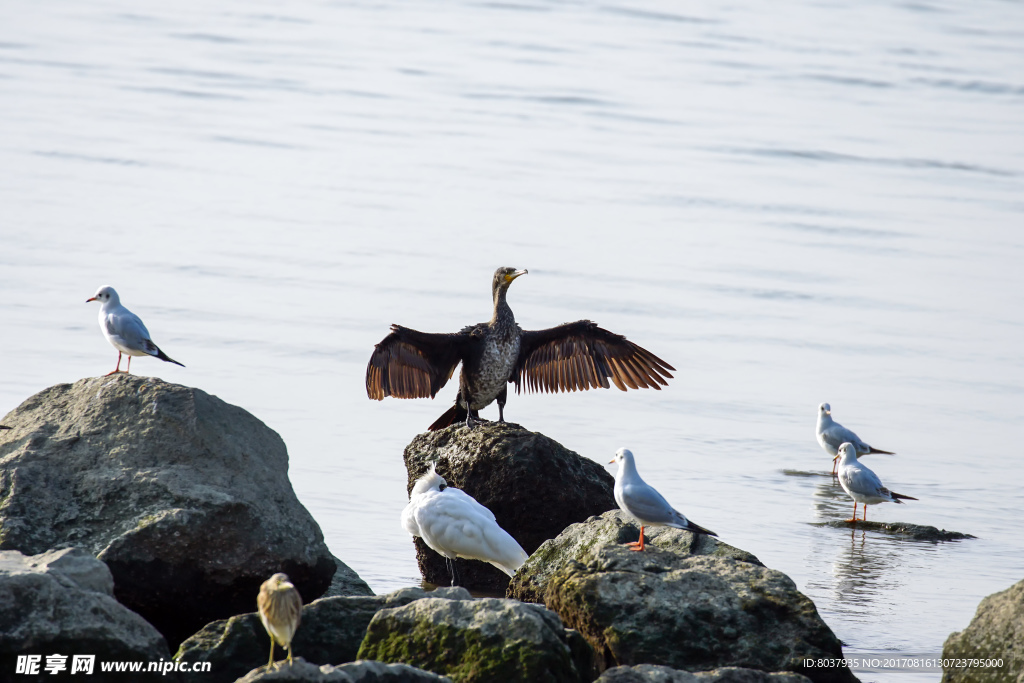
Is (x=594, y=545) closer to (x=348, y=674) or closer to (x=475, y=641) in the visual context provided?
(x=475, y=641)

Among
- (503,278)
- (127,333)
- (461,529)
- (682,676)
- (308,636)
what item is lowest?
(308,636)

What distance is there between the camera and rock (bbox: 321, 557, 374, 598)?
723cm

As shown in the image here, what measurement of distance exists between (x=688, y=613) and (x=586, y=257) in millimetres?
11452

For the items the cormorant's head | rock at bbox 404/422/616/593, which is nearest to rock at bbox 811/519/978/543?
rock at bbox 404/422/616/593

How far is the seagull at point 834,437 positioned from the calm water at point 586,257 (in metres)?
0.27

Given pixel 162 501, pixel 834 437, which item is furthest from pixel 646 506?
pixel 834 437

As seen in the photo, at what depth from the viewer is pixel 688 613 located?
20.0 feet

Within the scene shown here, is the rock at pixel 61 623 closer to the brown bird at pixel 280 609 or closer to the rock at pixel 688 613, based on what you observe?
the brown bird at pixel 280 609

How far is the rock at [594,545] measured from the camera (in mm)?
6621

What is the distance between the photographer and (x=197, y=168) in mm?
21172

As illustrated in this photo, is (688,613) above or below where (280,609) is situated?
below

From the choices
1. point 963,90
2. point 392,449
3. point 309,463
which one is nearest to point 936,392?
point 392,449

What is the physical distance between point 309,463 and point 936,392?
6.60 m

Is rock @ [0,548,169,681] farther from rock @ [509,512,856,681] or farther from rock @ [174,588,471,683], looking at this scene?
rock @ [509,512,856,681]
